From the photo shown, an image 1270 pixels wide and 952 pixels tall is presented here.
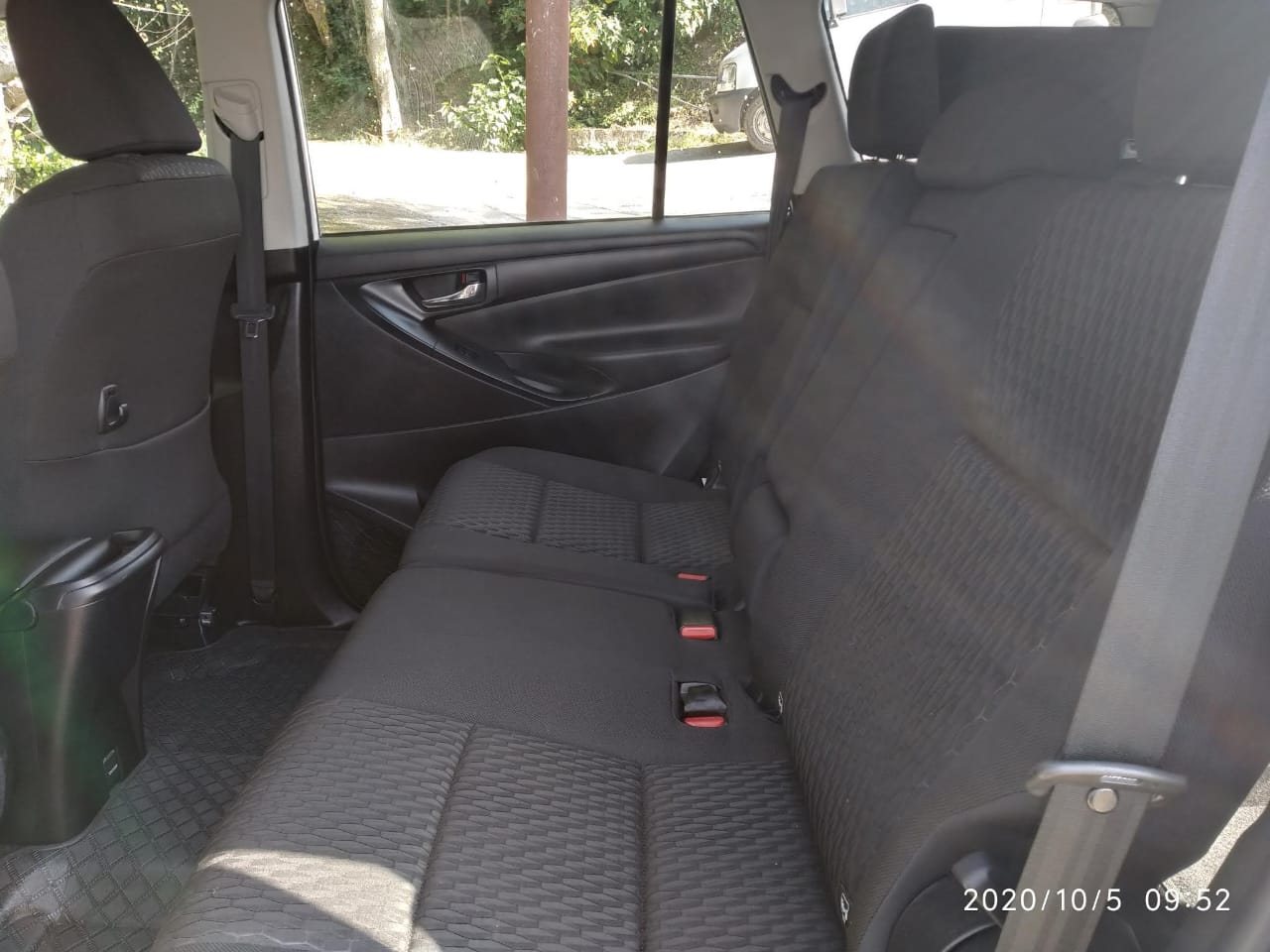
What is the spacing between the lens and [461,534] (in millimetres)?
1811

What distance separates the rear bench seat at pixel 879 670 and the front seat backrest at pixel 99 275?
493 millimetres

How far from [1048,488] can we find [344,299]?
1.67m

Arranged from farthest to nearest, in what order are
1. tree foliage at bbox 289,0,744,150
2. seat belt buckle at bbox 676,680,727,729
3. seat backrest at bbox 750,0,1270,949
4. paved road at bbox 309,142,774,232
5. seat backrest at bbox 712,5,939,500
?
paved road at bbox 309,142,774,232, tree foliage at bbox 289,0,744,150, seat backrest at bbox 712,5,939,500, seat belt buckle at bbox 676,680,727,729, seat backrest at bbox 750,0,1270,949

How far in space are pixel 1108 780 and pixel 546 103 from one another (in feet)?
6.31

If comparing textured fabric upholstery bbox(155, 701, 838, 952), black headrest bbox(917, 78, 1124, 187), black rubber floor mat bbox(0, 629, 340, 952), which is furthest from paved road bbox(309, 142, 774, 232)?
textured fabric upholstery bbox(155, 701, 838, 952)

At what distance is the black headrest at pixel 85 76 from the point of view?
1487mm

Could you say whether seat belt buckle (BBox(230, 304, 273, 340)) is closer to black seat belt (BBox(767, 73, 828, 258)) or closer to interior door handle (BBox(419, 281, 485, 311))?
interior door handle (BBox(419, 281, 485, 311))

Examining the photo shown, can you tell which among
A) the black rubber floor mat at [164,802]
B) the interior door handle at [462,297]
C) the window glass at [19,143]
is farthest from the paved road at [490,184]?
the black rubber floor mat at [164,802]

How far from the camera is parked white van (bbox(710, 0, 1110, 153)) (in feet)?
6.18

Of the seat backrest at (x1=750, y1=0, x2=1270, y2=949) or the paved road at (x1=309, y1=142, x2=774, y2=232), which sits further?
the paved road at (x1=309, y1=142, x2=774, y2=232)

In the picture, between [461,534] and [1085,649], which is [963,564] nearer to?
[1085,649]

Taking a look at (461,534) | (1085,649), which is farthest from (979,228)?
(461,534)
